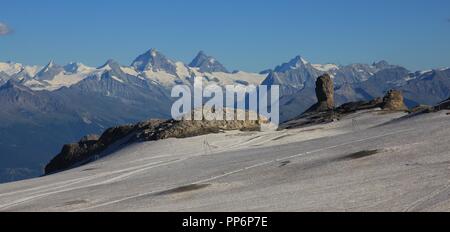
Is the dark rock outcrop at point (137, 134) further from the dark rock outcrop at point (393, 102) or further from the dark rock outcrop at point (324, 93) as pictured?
the dark rock outcrop at point (324, 93)

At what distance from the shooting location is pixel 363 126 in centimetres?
6062

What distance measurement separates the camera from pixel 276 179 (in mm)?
33406

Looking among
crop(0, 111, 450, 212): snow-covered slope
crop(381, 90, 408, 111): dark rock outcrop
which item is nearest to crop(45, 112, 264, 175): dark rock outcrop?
crop(0, 111, 450, 212): snow-covered slope

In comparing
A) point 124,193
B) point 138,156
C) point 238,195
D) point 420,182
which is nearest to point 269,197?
point 238,195

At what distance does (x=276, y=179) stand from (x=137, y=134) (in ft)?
113

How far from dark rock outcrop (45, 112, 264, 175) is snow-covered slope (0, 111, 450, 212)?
8.95 metres

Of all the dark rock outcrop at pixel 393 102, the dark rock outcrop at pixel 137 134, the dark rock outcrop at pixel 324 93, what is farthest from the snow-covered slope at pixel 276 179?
the dark rock outcrop at pixel 324 93

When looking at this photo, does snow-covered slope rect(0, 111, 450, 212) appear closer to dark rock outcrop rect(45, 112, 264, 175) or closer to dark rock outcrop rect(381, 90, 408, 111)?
dark rock outcrop rect(45, 112, 264, 175)

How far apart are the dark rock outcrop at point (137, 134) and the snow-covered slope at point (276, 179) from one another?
895cm

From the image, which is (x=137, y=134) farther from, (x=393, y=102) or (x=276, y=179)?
(x=276, y=179)

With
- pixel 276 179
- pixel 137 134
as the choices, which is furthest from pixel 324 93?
pixel 276 179

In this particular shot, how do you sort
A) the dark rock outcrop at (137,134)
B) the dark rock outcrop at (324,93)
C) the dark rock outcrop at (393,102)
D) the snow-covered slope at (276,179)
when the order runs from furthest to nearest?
the dark rock outcrop at (324,93), the dark rock outcrop at (393,102), the dark rock outcrop at (137,134), the snow-covered slope at (276,179)

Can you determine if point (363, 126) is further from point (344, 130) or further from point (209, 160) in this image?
point (209, 160)

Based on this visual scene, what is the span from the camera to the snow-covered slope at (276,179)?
87.3 ft
